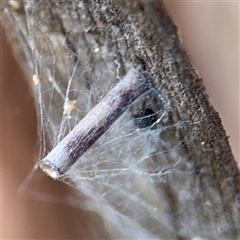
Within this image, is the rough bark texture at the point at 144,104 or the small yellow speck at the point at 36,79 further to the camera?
the small yellow speck at the point at 36,79

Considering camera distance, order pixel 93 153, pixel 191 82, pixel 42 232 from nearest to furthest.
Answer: pixel 191 82 → pixel 93 153 → pixel 42 232

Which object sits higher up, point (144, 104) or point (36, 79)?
point (36, 79)

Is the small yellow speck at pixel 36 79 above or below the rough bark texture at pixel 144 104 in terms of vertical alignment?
above

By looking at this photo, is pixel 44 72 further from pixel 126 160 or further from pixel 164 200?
pixel 164 200

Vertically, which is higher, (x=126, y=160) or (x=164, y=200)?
(x=126, y=160)

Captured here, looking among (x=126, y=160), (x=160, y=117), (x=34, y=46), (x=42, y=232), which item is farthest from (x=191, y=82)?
(x=42, y=232)

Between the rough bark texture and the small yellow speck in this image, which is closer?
the rough bark texture

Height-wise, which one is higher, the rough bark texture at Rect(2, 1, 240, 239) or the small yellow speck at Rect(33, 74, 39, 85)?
the small yellow speck at Rect(33, 74, 39, 85)

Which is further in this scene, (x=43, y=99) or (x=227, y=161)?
(x=43, y=99)
